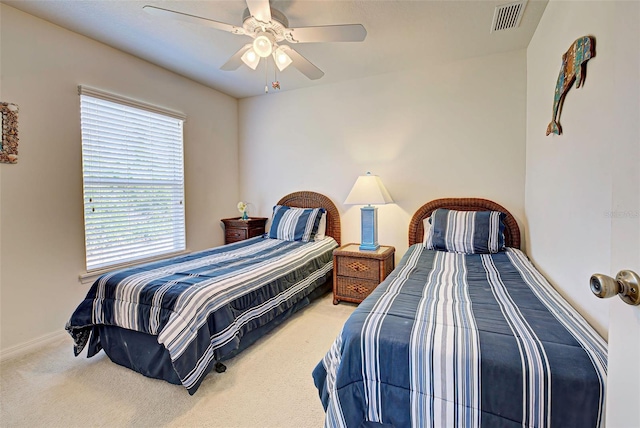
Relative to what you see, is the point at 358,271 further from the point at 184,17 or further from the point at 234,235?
the point at 184,17

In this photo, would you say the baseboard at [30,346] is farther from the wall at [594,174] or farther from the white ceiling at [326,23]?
the wall at [594,174]

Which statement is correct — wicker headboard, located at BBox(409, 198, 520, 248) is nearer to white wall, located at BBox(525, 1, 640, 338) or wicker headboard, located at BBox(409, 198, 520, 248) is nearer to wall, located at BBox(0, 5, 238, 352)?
white wall, located at BBox(525, 1, 640, 338)

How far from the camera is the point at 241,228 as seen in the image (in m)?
3.93

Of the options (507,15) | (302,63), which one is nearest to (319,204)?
(302,63)

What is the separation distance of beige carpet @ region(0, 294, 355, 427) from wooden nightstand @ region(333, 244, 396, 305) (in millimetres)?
813

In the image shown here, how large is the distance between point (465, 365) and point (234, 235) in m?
3.44

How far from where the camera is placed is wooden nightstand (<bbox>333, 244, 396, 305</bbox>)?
289 centimetres

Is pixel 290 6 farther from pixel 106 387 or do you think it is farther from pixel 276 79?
pixel 106 387

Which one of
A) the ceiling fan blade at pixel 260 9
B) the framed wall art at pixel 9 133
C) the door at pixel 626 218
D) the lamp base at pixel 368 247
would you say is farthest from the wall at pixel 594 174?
the framed wall art at pixel 9 133

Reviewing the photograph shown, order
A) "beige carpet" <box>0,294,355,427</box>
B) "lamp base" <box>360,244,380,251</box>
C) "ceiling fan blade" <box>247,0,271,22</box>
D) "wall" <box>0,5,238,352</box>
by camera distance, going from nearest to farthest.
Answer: "beige carpet" <box>0,294,355,427</box>
"ceiling fan blade" <box>247,0,271,22</box>
"wall" <box>0,5,238,352</box>
"lamp base" <box>360,244,380,251</box>

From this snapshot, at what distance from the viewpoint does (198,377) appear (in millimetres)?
1688

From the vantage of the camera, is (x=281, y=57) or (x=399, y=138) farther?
(x=399, y=138)

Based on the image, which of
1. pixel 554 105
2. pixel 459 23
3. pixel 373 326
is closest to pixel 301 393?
pixel 373 326

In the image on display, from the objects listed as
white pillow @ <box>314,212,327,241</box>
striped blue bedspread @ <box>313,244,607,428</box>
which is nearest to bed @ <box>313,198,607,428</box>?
striped blue bedspread @ <box>313,244,607,428</box>
